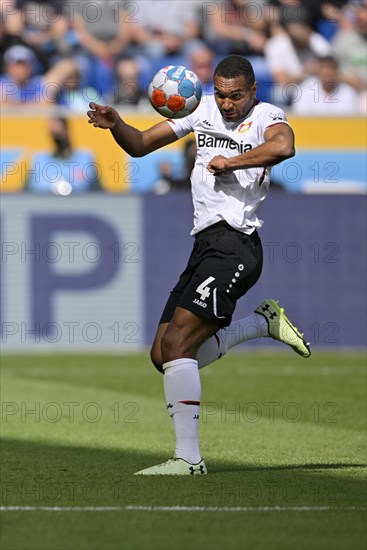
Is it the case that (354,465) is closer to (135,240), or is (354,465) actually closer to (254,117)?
(254,117)

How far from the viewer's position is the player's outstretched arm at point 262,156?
676 centimetres

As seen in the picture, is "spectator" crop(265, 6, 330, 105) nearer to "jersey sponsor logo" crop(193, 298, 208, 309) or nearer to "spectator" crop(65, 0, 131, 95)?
"spectator" crop(65, 0, 131, 95)

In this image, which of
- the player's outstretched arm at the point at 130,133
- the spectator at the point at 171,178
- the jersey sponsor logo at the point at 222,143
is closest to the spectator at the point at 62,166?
the spectator at the point at 171,178

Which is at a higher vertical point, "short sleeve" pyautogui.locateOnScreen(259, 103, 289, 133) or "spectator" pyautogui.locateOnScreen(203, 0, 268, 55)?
"spectator" pyautogui.locateOnScreen(203, 0, 268, 55)

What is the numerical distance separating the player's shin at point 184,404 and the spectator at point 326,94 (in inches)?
451

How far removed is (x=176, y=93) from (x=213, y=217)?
740 mm

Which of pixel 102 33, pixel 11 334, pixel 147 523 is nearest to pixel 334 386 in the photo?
pixel 11 334

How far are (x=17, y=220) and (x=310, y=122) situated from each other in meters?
4.21

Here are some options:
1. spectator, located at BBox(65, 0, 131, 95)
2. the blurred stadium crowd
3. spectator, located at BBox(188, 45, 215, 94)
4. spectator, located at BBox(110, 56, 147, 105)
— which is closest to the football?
spectator, located at BBox(188, 45, 215, 94)

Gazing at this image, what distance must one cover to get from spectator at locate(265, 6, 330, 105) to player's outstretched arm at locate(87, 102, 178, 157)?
11710 mm

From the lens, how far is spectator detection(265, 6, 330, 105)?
64.2 feet

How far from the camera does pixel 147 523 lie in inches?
218

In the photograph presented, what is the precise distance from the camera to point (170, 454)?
26.5 ft

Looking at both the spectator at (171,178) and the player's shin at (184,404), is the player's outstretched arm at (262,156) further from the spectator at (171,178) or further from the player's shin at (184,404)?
the spectator at (171,178)
